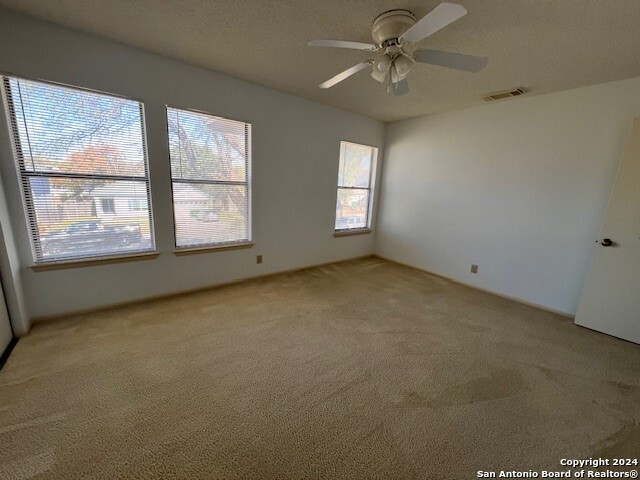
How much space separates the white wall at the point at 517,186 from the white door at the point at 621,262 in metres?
0.20

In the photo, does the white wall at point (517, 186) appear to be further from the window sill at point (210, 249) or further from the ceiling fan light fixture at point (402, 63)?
the window sill at point (210, 249)

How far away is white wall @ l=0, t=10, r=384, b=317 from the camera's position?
77.4 inches

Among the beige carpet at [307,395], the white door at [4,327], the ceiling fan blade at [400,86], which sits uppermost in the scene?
the ceiling fan blade at [400,86]

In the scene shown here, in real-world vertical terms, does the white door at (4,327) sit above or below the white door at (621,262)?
below

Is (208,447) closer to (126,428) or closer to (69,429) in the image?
(126,428)

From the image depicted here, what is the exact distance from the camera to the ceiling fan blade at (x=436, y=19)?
1.13 m

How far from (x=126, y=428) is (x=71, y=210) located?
1.93m

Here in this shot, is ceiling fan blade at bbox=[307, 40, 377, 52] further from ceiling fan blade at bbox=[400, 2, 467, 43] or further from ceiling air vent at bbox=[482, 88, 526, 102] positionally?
ceiling air vent at bbox=[482, 88, 526, 102]

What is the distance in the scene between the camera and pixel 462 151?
11.5ft

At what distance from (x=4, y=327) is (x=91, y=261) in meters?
0.69

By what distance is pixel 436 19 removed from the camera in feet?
4.03

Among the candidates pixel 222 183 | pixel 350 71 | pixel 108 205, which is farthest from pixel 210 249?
pixel 350 71

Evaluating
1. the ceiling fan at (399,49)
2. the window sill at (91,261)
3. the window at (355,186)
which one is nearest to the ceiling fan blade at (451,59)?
the ceiling fan at (399,49)

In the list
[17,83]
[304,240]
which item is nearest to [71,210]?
[17,83]
